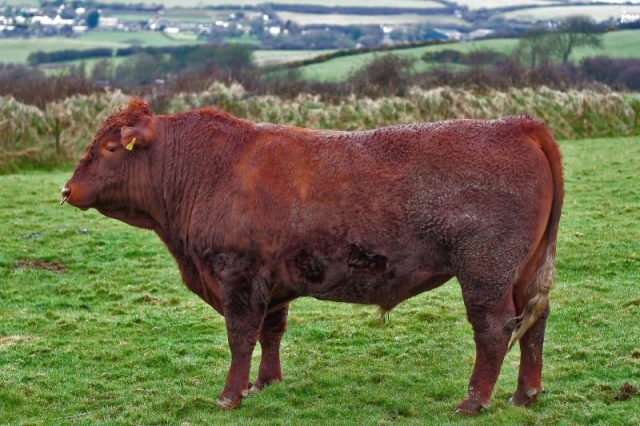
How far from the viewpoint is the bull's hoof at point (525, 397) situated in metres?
7.26

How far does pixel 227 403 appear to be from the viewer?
24.5 feet

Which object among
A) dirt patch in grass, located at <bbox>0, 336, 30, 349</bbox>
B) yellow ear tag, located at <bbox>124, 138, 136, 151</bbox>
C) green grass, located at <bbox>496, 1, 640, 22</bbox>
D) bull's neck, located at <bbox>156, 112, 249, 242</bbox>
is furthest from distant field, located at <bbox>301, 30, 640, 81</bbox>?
yellow ear tag, located at <bbox>124, 138, 136, 151</bbox>

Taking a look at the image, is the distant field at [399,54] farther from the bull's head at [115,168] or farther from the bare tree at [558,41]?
the bull's head at [115,168]

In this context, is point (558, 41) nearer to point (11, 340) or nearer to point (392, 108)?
point (392, 108)

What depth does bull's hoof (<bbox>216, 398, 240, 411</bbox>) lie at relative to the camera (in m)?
7.44

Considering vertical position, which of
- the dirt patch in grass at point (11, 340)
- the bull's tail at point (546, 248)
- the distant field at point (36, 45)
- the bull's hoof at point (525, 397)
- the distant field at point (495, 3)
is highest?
the bull's tail at point (546, 248)

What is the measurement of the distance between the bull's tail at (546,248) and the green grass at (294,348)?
710 mm

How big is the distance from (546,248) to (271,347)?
2.61 metres

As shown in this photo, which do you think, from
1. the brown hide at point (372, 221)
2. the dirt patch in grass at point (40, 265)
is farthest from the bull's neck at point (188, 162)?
the dirt patch in grass at point (40, 265)

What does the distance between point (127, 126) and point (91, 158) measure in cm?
45

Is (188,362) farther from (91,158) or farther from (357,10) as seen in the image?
(357,10)

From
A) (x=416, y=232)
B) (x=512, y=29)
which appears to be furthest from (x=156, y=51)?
(x=416, y=232)

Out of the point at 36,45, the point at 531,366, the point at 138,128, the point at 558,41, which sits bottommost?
the point at 36,45

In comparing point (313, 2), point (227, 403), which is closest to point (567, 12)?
point (313, 2)
